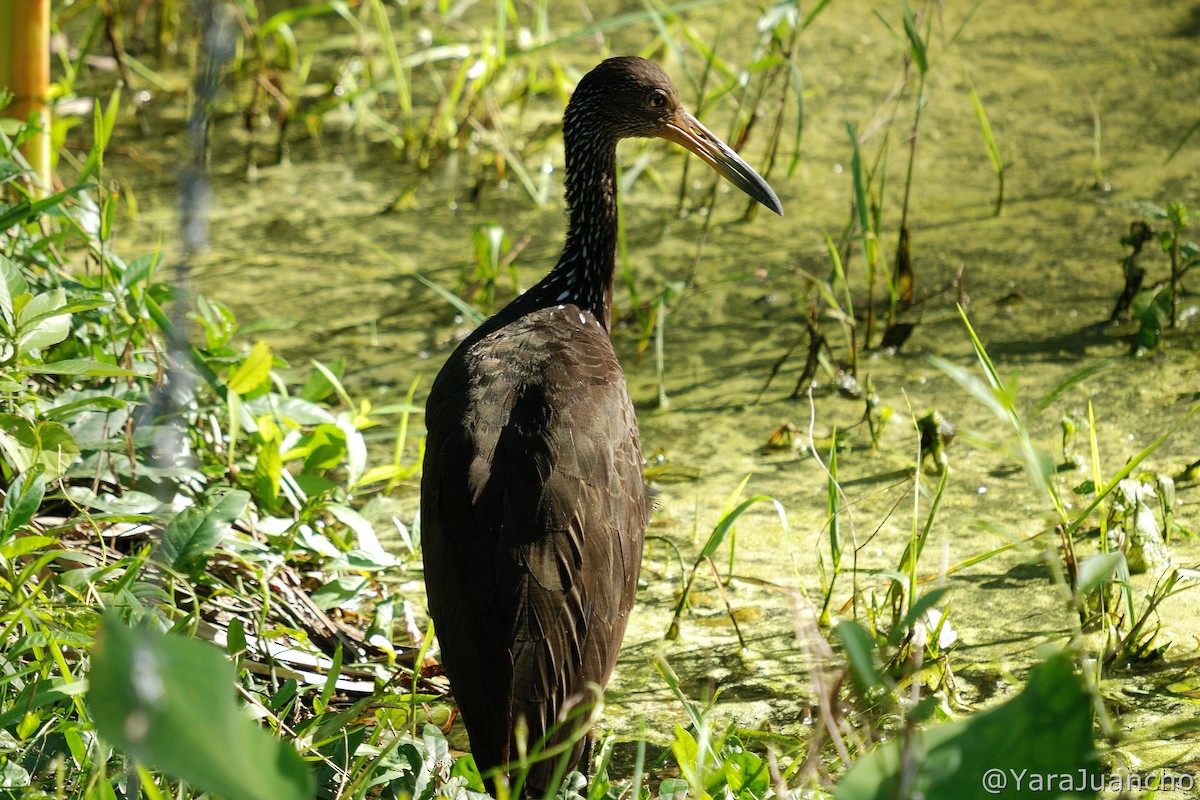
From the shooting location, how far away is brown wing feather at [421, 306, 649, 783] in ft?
7.69

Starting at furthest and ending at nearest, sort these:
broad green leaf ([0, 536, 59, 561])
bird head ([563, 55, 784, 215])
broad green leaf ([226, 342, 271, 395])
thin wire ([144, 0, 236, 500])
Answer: bird head ([563, 55, 784, 215])
broad green leaf ([226, 342, 271, 395])
broad green leaf ([0, 536, 59, 561])
thin wire ([144, 0, 236, 500])

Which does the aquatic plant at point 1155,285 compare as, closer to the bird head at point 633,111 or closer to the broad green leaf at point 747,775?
the bird head at point 633,111

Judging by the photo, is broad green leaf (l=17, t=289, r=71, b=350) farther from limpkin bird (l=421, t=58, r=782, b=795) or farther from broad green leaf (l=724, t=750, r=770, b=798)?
broad green leaf (l=724, t=750, r=770, b=798)

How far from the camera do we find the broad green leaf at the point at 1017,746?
4.72 feet

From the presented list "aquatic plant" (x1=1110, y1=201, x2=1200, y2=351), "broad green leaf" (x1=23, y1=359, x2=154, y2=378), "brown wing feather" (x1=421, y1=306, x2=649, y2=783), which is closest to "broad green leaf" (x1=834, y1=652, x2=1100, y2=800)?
"brown wing feather" (x1=421, y1=306, x2=649, y2=783)

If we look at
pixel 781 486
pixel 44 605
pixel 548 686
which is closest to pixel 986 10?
pixel 781 486

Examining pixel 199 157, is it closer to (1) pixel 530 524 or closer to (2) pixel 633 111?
(1) pixel 530 524

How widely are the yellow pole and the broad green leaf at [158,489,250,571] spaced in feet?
4.47

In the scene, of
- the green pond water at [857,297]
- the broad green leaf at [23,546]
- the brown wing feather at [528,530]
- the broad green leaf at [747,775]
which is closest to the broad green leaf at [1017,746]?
the green pond water at [857,297]

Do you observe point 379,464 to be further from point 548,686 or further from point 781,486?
point 548,686

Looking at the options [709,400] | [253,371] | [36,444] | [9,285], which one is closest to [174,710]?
[36,444]

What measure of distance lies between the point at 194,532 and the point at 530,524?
749 millimetres

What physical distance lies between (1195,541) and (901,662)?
0.96m

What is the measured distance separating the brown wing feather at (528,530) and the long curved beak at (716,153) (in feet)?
3.15
